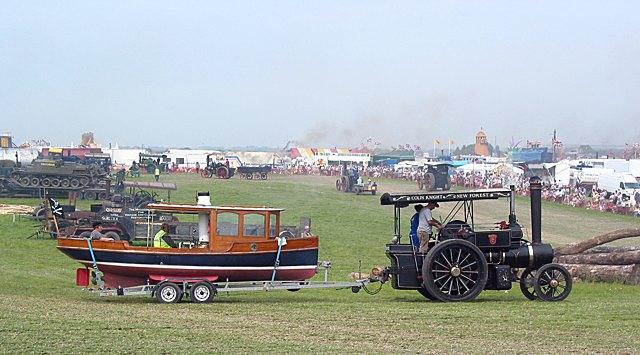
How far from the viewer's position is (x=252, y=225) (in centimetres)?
1881

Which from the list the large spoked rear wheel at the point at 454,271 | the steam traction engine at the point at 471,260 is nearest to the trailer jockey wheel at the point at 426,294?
the steam traction engine at the point at 471,260

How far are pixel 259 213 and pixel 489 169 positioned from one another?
66.6 m

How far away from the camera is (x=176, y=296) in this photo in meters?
18.0

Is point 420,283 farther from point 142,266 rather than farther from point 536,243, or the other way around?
point 142,266

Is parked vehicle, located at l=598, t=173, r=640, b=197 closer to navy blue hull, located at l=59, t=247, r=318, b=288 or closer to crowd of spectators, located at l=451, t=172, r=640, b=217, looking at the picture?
crowd of spectators, located at l=451, t=172, r=640, b=217

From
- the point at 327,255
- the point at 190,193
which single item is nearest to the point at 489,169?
the point at 190,193

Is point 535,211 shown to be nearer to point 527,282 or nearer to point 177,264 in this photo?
point 527,282

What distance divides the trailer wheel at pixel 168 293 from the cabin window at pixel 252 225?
1.61m

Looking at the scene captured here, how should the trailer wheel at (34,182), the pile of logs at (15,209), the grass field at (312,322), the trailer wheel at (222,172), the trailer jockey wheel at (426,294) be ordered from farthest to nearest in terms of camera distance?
1. the trailer wheel at (222,172)
2. the trailer wheel at (34,182)
3. the pile of logs at (15,209)
4. the trailer jockey wheel at (426,294)
5. the grass field at (312,322)

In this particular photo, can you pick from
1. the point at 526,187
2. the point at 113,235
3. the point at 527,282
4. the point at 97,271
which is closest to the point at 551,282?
the point at 527,282

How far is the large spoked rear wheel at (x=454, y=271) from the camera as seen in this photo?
17844 millimetres

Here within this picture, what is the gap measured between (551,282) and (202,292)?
591 cm

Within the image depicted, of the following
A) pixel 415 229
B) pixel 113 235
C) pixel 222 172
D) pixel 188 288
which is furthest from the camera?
pixel 222 172

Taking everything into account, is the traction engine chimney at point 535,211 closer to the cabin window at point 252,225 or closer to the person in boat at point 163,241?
the cabin window at point 252,225
